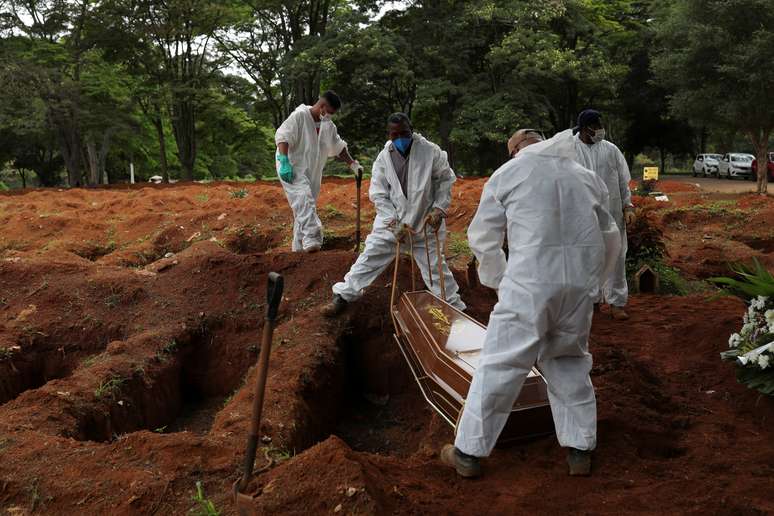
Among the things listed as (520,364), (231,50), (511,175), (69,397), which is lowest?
(69,397)

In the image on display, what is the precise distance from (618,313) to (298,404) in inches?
146

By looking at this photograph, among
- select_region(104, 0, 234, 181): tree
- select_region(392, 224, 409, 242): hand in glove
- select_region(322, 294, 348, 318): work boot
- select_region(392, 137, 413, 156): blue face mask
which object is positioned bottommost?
select_region(322, 294, 348, 318): work boot

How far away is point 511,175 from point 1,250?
10390 mm

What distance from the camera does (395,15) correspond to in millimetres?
22125

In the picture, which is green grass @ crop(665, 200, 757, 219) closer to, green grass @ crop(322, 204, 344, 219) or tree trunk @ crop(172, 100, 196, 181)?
green grass @ crop(322, 204, 344, 219)

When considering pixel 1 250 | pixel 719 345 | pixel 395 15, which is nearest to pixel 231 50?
pixel 395 15

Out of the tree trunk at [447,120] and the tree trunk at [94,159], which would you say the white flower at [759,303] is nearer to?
the tree trunk at [447,120]

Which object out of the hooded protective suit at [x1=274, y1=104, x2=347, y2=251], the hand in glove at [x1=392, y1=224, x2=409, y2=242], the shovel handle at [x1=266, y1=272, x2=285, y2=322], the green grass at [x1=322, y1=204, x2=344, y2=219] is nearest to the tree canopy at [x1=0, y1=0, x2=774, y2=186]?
the green grass at [x1=322, y1=204, x2=344, y2=219]

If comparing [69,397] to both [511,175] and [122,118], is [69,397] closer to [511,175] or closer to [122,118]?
[511,175]

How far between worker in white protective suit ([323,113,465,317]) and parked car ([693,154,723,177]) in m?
27.7

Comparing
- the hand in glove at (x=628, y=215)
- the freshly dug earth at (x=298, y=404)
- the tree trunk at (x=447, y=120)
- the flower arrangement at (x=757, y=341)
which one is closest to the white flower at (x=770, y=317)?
the flower arrangement at (x=757, y=341)

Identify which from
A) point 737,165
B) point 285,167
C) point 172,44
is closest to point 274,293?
point 285,167

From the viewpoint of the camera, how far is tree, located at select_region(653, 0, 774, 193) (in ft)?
48.3

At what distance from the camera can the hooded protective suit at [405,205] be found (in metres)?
5.43
